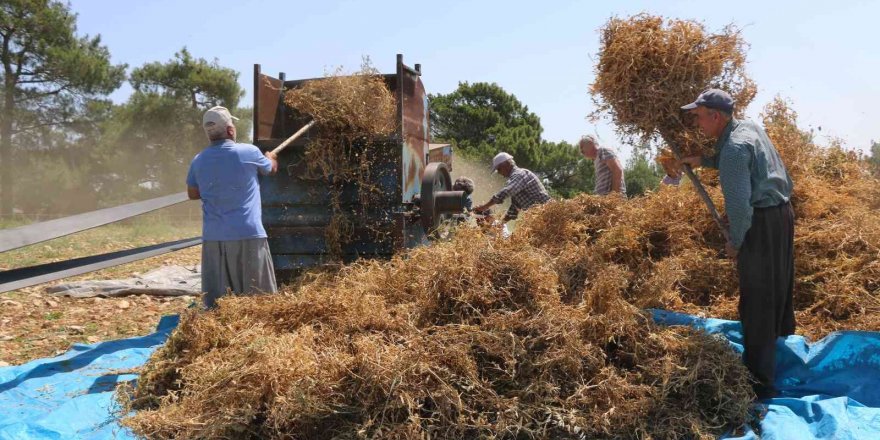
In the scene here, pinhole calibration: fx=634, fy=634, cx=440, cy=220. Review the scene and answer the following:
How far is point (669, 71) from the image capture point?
13.0 feet

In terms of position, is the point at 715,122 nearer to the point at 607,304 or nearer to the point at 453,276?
the point at 607,304

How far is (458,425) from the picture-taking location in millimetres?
2740

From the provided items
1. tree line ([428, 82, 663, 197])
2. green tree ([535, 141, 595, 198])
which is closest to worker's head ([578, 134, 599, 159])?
tree line ([428, 82, 663, 197])

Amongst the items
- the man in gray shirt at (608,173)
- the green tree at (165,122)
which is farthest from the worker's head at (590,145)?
the green tree at (165,122)

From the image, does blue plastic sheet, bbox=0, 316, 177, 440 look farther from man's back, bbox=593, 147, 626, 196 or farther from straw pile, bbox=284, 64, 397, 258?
man's back, bbox=593, 147, 626, 196

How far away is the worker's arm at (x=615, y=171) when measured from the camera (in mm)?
6316

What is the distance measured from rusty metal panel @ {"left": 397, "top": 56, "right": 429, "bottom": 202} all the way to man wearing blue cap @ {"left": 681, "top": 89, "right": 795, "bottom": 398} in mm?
2905

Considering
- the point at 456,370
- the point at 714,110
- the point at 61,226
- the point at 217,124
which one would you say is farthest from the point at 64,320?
the point at 714,110

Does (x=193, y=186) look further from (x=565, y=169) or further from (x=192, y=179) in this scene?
(x=565, y=169)

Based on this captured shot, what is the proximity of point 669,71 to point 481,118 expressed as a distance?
64.7ft

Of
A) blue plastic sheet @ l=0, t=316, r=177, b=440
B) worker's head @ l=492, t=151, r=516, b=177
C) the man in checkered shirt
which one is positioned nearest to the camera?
blue plastic sheet @ l=0, t=316, r=177, b=440

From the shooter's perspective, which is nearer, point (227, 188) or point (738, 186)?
point (738, 186)

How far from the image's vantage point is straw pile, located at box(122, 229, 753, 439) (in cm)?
283

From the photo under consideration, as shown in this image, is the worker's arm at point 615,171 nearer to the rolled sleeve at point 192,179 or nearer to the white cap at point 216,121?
the white cap at point 216,121
